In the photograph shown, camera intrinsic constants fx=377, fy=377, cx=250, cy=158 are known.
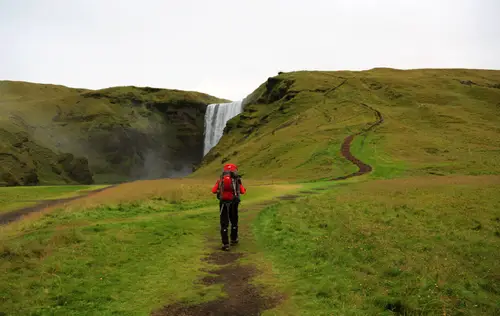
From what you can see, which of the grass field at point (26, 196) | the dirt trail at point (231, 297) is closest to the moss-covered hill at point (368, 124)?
the grass field at point (26, 196)

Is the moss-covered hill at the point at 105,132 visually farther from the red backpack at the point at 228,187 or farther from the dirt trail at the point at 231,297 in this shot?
the dirt trail at the point at 231,297

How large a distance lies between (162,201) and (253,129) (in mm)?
59099

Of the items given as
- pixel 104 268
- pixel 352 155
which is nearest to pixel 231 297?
pixel 104 268

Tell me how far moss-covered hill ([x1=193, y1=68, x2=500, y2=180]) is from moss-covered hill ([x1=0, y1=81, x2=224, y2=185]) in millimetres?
23743

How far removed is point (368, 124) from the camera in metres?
59.8

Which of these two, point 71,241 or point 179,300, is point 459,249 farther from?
point 71,241

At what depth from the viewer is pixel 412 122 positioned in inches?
2373

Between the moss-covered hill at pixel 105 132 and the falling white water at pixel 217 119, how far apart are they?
13457 mm

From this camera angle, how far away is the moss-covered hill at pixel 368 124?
141ft

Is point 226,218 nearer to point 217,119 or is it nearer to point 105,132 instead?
point 217,119

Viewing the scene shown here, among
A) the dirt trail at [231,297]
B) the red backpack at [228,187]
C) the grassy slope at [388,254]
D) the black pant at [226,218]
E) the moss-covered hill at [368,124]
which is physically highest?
the moss-covered hill at [368,124]

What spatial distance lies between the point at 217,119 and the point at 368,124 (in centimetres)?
4504

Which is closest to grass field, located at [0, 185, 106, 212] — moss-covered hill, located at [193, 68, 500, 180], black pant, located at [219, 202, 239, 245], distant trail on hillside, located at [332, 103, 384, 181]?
black pant, located at [219, 202, 239, 245]

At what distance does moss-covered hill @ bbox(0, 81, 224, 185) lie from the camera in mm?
76312
